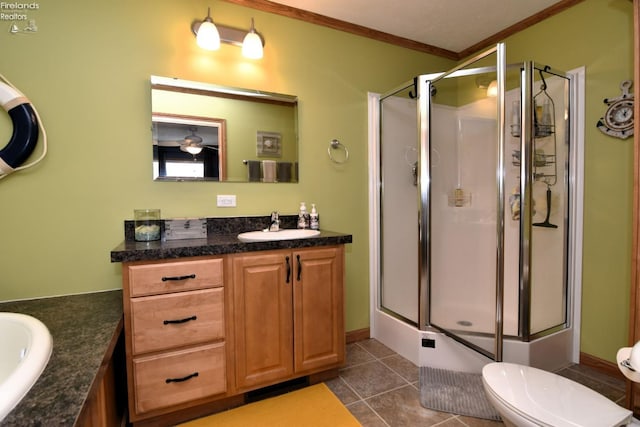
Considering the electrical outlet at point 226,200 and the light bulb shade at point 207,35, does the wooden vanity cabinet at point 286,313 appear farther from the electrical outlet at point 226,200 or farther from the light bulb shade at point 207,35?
the light bulb shade at point 207,35

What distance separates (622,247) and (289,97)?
7.74 ft

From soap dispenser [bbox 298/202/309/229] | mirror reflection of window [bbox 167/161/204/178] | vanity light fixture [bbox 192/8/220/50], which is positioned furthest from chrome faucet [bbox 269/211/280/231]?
vanity light fixture [bbox 192/8/220/50]

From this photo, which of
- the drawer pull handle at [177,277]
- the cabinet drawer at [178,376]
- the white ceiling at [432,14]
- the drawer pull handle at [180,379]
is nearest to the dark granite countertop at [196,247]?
the drawer pull handle at [177,277]

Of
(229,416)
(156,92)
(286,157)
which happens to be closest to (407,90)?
(286,157)

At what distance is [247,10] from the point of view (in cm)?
220

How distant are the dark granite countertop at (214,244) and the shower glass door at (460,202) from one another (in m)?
0.84

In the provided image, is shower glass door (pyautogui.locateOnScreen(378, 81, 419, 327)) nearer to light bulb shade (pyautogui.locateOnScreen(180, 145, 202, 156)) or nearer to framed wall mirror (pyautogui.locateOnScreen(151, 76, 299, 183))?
framed wall mirror (pyautogui.locateOnScreen(151, 76, 299, 183))

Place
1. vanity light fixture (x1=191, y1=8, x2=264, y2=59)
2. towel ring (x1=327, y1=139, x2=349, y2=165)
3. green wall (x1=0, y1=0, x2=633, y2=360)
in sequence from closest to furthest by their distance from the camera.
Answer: green wall (x1=0, y1=0, x2=633, y2=360) < vanity light fixture (x1=191, y1=8, x2=264, y2=59) < towel ring (x1=327, y1=139, x2=349, y2=165)

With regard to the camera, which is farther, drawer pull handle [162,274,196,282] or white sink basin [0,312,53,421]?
drawer pull handle [162,274,196,282]

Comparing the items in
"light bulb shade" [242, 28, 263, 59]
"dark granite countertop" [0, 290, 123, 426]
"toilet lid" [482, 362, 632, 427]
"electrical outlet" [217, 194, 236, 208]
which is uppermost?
"light bulb shade" [242, 28, 263, 59]

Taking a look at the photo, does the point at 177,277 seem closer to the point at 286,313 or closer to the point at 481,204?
the point at 286,313

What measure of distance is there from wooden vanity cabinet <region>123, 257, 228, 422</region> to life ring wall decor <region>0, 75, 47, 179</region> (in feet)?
2.82

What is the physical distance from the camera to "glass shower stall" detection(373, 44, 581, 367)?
1941mm

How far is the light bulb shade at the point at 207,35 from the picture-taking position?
1963 millimetres
